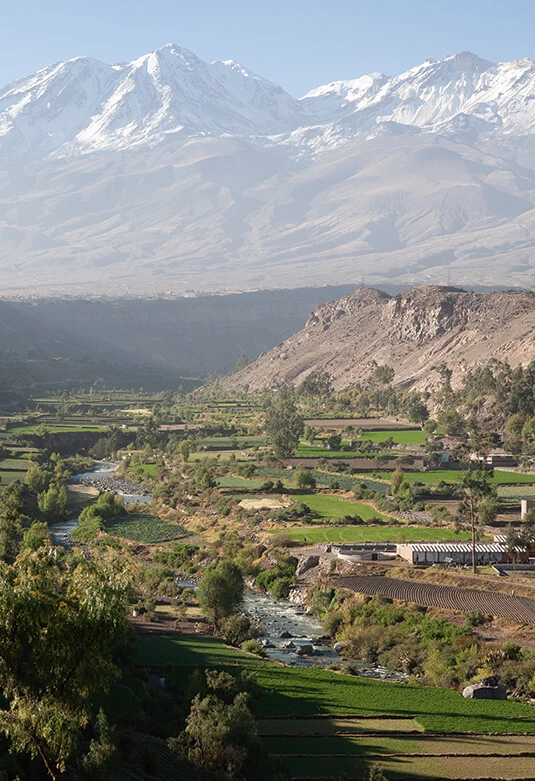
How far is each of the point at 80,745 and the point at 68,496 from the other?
243 feet

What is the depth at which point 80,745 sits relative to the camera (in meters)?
28.9

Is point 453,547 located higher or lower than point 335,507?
higher

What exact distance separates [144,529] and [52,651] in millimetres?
62677

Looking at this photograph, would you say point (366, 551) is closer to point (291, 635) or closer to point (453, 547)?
point (453, 547)

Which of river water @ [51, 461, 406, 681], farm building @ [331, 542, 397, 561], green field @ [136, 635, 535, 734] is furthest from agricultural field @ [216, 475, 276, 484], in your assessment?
green field @ [136, 635, 535, 734]

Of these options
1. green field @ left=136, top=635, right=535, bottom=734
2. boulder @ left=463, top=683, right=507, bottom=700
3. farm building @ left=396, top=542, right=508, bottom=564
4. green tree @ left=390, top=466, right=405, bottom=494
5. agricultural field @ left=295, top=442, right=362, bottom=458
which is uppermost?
green field @ left=136, top=635, right=535, bottom=734

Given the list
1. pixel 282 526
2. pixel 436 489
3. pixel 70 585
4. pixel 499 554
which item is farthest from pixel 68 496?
pixel 70 585

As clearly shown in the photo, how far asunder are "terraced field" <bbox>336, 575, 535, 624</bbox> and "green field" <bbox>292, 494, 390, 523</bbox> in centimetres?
2204

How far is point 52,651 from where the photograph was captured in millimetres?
24188

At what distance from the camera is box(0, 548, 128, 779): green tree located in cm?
2384

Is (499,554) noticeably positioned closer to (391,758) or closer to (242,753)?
(391,758)

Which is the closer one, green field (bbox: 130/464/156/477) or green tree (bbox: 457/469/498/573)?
green tree (bbox: 457/469/498/573)

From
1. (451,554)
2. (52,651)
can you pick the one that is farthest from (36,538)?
(52,651)

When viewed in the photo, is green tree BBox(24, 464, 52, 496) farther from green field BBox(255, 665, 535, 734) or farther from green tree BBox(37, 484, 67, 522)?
green field BBox(255, 665, 535, 734)
